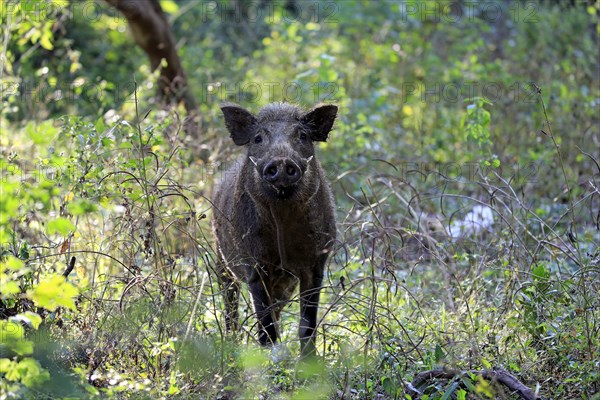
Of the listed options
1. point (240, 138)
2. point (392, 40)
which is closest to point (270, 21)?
point (392, 40)

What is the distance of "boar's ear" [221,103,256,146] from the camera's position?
633 cm

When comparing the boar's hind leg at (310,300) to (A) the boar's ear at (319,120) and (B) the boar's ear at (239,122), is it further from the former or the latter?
(B) the boar's ear at (239,122)

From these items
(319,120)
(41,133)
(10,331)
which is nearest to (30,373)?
(10,331)

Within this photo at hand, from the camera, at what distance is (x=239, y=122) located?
636 centimetres

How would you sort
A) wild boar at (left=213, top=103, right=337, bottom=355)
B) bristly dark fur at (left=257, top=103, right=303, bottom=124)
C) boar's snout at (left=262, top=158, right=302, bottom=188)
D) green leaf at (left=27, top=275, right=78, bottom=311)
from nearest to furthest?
green leaf at (left=27, top=275, right=78, bottom=311) < boar's snout at (left=262, top=158, right=302, bottom=188) < wild boar at (left=213, top=103, right=337, bottom=355) < bristly dark fur at (left=257, top=103, right=303, bottom=124)

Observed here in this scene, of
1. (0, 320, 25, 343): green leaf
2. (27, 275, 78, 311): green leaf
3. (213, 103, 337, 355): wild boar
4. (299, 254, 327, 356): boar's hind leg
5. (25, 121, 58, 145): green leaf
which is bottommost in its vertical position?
(299, 254, 327, 356): boar's hind leg

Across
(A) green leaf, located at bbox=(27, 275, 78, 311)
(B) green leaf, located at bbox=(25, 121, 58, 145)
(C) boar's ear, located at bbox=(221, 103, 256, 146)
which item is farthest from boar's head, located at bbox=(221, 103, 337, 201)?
(A) green leaf, located at bbox=(27, 275, 78, 311)

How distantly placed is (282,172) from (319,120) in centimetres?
95

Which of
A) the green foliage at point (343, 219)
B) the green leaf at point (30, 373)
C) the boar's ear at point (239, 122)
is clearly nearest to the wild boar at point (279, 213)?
the boar's ear at point (239, 122)

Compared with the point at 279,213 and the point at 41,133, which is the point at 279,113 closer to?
the point at 279,213

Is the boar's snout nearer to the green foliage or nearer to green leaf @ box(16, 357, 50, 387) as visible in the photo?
the green foliage

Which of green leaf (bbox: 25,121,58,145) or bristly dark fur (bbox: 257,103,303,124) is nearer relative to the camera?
green leaf (bbox: 25,121,58,145)

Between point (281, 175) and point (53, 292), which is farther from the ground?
point (53, 292)

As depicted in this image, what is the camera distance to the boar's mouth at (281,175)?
554 centimetres
